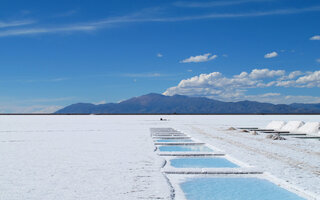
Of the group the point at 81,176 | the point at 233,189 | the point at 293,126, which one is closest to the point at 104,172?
the point at 81,176

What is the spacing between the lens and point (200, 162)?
361 inches

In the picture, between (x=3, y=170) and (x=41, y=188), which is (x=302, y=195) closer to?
(x=41, y=188)

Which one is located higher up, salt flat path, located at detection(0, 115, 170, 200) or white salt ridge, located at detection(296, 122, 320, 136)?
white salt ridge, located at detection(296, 122, 320, 136)

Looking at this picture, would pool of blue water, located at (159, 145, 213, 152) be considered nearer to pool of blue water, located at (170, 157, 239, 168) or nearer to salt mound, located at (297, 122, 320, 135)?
pool of blue water, located at (170, 157, 239, 168)

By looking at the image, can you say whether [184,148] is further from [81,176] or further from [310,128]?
[310,128]

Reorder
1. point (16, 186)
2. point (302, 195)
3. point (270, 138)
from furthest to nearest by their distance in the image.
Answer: point (270, 138) → point (16, 186) → point (302, 195)

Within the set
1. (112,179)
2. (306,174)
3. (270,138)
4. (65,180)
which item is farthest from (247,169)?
(270,138)

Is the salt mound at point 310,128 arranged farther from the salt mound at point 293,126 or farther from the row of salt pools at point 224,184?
the row of salt pools at point 224,184

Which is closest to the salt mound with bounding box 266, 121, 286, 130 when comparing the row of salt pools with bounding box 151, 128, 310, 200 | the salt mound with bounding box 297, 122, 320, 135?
the salt mound with bounding box 297, 122, 320, 135

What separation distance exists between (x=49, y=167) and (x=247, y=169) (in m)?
4.55

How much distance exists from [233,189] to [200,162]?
2988mm

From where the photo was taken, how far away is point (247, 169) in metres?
7.44

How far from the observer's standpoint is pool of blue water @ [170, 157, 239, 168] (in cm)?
852

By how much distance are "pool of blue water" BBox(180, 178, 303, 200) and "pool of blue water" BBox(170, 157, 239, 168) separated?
1.70 m
